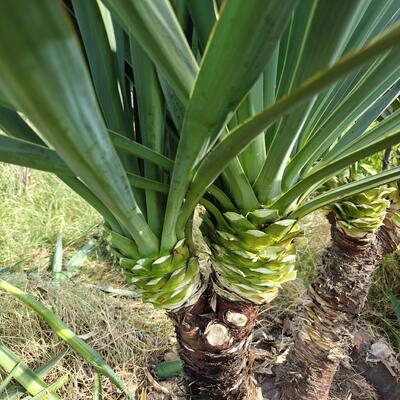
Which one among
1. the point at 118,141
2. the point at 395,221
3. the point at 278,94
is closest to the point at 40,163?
the point at 118,141

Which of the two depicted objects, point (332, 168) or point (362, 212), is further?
point (362, 212)

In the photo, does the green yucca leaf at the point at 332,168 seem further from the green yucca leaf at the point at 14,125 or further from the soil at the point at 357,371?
the soil at the point at 357,371

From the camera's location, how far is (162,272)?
0.49m

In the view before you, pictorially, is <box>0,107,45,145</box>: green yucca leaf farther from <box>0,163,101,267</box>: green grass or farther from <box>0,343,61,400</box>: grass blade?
<box>0,163,101,267</box>: green grass

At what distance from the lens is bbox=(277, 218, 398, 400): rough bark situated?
831mm

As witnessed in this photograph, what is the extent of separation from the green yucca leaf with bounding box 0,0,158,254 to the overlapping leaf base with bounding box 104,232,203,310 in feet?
0.76

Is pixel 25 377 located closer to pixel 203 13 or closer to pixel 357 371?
pixel 203 13

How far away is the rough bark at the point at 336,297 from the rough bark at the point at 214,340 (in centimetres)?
25

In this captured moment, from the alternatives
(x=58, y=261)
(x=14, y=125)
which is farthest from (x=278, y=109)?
(x=58, y=261)

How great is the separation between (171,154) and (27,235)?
1.67m

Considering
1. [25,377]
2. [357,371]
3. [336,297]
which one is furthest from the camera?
[357,371]

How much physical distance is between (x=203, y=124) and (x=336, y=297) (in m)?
0.66

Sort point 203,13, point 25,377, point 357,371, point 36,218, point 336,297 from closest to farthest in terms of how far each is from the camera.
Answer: point 203,13, point 25,377, point 336,297, point 357,371, point 36,218

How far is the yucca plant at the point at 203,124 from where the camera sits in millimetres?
198
